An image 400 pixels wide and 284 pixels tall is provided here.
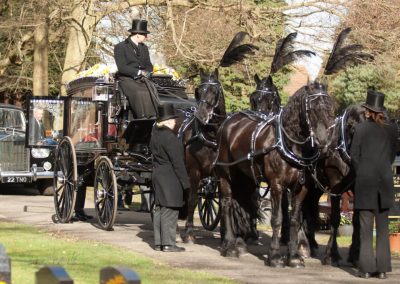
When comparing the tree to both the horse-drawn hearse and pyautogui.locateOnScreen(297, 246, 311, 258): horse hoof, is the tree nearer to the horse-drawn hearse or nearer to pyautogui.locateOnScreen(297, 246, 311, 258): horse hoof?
the horse-drawn hearse

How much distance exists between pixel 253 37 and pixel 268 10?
5.14ft

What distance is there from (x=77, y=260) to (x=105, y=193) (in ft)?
11.7

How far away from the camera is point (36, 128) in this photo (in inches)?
794

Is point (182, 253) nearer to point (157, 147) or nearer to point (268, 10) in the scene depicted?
point (157, 147)

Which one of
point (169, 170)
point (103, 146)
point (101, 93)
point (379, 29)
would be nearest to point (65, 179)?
point (103, 146)

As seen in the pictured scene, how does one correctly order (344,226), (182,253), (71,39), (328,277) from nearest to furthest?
1. (328,277)
2. (182,253)
3. (344,226)
4. (71,39)

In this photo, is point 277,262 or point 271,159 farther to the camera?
point 271,159

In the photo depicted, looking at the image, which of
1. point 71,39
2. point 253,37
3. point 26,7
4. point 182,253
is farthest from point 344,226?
point 26,7

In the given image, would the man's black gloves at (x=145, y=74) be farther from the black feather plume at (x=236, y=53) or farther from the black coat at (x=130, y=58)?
the black feather plume at (x=236, y=53)

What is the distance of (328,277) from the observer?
35.4 feet

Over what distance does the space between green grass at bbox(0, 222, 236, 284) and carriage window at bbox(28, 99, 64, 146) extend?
539 centimetres

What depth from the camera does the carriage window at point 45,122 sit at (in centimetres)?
1991

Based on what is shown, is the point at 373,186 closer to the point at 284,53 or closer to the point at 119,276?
the point at 284,53

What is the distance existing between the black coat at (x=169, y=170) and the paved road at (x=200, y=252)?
0.78 metres
